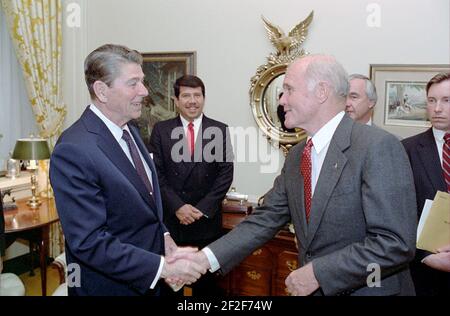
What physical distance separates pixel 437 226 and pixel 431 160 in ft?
1.42

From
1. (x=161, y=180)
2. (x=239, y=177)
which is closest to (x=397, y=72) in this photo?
(x=239, y=177)

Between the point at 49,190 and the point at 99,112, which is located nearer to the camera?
the point at 99,112

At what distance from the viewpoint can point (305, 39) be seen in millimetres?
4023

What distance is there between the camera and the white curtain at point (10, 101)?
4.79 metres

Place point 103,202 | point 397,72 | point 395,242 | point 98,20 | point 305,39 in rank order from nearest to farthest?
point 395,242, point 103,202, point 397,72, point 305,39, point 98,20

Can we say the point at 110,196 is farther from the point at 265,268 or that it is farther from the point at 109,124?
the point at 265,268

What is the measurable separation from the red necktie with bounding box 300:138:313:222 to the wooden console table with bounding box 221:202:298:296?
187cm

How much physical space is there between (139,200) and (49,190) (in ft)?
9.62

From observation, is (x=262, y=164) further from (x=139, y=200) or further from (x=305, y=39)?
(x=139, y=200)

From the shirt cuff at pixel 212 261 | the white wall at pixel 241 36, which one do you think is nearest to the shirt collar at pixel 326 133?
the shirt cuff at pixel 212 261

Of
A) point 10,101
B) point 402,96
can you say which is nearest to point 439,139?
point 402,96

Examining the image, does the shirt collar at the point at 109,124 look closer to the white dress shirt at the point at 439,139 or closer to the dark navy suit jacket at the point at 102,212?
the dark navy suit jacket at the point at 102,212

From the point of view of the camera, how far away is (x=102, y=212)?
6.52ft

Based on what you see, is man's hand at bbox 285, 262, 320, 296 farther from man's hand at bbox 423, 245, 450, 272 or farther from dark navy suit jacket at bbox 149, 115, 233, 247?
dark navy suit jacket at bbox 149, 115, 233, 247
